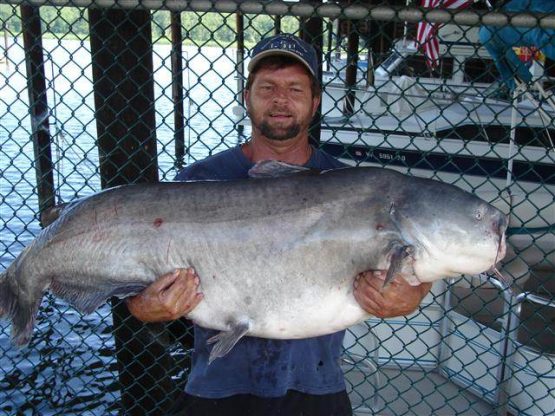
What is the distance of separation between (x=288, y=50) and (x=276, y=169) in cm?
58

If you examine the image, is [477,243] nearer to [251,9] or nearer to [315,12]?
[315,12]

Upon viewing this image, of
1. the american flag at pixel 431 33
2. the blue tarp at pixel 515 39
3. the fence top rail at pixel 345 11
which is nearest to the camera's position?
the fence top rail at pixel 345 11

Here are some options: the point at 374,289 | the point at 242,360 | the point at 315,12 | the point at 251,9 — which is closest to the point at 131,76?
the point at 251,9

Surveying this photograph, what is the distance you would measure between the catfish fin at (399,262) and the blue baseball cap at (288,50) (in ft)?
3.15

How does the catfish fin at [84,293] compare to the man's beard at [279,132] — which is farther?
the man's beard at [279,132]

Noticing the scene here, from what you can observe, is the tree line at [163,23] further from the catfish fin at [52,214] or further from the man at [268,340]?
the catfish fin at [52,214]

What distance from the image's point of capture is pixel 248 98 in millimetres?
2875

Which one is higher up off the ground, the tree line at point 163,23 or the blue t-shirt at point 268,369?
the tree line at point 163,23

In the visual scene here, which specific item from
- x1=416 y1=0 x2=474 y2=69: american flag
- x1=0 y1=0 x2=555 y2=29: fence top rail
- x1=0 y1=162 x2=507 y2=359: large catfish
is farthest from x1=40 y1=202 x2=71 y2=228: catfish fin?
x1=416 y1=0 x2=474 y2=69: american flag

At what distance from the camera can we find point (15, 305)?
8.63 feet

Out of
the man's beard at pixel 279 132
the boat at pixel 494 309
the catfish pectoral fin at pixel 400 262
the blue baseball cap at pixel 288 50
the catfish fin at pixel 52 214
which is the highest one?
the blue baseball cap at pixel 288 50

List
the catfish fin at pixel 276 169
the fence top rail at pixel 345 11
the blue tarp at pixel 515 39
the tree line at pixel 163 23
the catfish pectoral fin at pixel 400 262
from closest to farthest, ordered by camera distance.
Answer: the catfish pectoral fin at pixel 400 262, the catfish fin at pixel 276 169, the fence top rail at pixel 345 11, the blue tarp at pixel 515 39, the tree line at pixel 163 23

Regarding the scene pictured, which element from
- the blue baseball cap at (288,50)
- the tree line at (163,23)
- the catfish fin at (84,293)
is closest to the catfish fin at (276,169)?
the blue baseball cap at (288,50)

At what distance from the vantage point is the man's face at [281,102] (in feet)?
9.10
